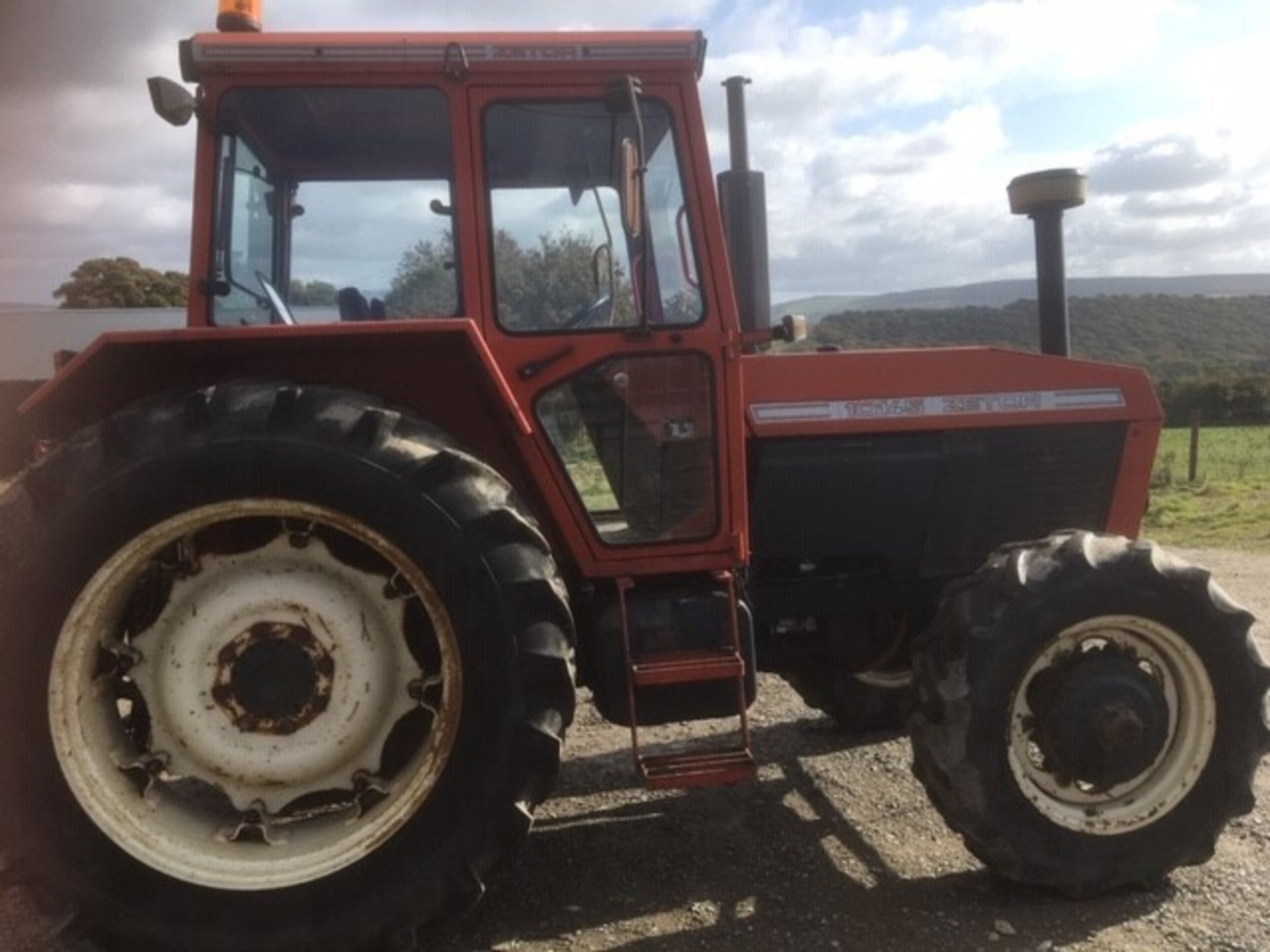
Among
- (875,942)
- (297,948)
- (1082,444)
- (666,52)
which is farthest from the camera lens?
(1082,444)

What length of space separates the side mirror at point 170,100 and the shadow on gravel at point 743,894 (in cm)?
231

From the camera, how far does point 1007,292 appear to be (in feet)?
43.9

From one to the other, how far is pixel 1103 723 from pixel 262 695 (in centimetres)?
232

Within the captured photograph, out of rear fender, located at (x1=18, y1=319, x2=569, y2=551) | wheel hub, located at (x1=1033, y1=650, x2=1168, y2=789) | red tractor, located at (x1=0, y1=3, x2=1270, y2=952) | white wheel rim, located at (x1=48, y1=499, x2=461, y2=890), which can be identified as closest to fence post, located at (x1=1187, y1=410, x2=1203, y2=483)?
red tractor, located at (x1=0, y1=3, x2=1270, y2=952)

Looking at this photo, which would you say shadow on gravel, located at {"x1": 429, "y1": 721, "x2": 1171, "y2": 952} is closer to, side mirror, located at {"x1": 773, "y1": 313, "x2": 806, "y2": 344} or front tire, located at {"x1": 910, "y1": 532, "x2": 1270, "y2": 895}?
Answer: front tire, located at {"x1": 910, "y1": 532, "x2": 1270, "y2": 895}

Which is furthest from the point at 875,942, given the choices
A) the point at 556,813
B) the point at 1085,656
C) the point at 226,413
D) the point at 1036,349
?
the point at 1036,349

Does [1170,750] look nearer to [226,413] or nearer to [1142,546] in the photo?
[1142,546]

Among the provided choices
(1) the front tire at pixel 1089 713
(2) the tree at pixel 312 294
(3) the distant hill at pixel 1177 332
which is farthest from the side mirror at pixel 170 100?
(3) the distant hill at pixel 1177 332

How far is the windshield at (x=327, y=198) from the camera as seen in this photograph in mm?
3004

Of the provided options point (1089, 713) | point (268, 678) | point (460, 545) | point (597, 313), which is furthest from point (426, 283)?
point (1089, 713)

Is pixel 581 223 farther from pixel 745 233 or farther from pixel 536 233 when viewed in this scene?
pixel 745 233

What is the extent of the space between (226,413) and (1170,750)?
9.26 feet

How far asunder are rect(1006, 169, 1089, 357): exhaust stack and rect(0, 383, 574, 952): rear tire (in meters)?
2.29

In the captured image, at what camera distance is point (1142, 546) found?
3.11m
